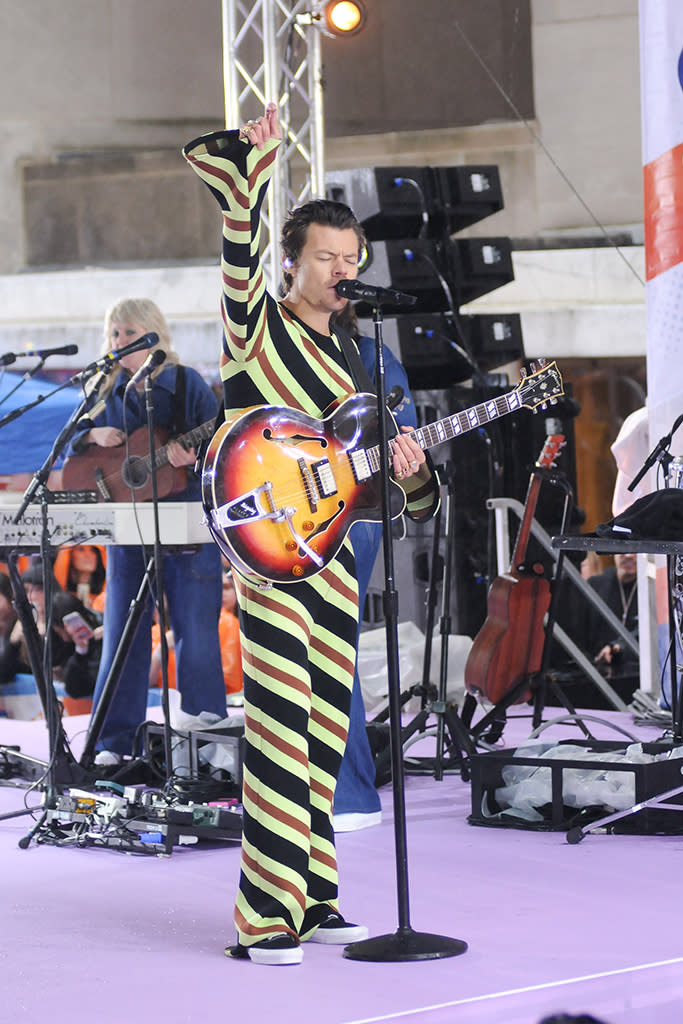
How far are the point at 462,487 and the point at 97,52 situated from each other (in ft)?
23.8

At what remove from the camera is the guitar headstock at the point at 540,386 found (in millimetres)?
3316

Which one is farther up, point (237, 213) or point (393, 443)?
point (237, 213)

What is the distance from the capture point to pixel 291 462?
2.85 meters

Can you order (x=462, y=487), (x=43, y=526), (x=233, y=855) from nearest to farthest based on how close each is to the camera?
1. (x=233, y=855)
2. (x=43, y=526)
3. (x=462, y=487)

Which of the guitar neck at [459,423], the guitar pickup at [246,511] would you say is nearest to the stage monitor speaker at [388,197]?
the guitar neck at [459,423]

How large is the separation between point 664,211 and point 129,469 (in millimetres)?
2401

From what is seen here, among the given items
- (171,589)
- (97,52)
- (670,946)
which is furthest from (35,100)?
(670,946)

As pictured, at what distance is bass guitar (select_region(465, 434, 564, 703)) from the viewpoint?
516 centimetres

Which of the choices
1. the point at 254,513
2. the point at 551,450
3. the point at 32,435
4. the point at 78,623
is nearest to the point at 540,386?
the point at 254,513

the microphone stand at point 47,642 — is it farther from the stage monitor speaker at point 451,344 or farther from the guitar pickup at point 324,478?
the stage monitor speaker at point 451,344

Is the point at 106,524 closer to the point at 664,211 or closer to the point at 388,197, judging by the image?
the point at 664,211

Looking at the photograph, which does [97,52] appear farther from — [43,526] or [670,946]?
[670,946]

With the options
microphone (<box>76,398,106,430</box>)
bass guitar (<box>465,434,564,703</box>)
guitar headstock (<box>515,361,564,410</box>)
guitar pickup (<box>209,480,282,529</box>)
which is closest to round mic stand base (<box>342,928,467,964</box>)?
guitar pickup (<box>209,480,282,529</box>)

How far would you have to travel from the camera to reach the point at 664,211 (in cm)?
566
